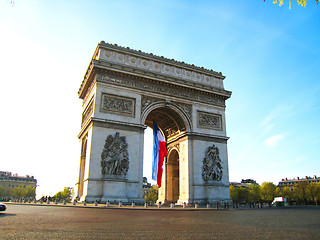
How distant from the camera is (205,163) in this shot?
26.2 m

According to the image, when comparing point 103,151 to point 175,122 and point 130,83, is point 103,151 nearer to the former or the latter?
point 130,83

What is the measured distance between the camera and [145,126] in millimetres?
24641

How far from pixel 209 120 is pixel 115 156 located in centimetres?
1102

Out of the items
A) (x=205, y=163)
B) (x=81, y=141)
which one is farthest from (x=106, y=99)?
(x=205, y=163)

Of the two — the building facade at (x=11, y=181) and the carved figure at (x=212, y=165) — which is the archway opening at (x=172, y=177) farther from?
the building facade at (x=11, y=181)

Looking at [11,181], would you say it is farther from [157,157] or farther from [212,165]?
[212,165]

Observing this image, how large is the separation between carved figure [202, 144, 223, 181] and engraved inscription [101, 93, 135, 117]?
8582mm

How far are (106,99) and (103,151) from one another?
15.1 ft

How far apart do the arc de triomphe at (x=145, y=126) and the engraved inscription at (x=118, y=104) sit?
0.09m

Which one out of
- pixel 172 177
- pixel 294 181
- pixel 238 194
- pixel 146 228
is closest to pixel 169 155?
pixel 172 177

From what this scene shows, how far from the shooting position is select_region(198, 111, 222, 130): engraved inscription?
27.6 metres

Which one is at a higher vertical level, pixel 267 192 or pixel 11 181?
pixel 11 181

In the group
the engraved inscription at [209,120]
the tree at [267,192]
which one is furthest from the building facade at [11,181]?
the engraved inscription at [209,120]

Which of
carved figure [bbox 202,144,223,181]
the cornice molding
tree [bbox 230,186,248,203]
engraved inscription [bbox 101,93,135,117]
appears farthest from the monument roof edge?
tree [bbox 230,186,248,203]
